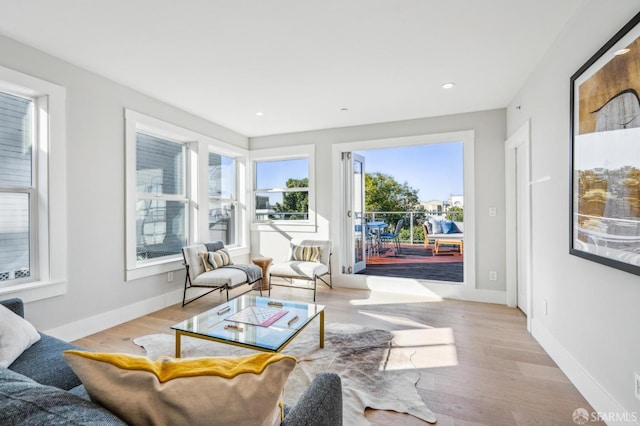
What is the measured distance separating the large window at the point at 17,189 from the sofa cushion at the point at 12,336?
3.69 feet

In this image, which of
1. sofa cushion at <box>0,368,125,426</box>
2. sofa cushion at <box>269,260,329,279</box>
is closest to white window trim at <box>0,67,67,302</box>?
sofa cushion at <box>269,260,329,279</box>

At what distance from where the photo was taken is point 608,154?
1.64m

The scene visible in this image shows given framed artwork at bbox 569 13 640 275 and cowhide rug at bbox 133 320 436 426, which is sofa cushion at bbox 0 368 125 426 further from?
framed artwork at bbox 569 13 640 275

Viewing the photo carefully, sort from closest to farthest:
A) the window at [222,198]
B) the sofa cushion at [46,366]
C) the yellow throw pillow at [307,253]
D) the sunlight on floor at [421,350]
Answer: the sofa cushion at [46,366] → the sunlight on floor at [421,350] → the yellow throw pillow at [307,253] → the window at [222,198]

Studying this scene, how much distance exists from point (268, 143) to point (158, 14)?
3.18m

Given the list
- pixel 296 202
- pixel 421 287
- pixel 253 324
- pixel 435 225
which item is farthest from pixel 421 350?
pixel 435 225

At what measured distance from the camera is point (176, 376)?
0.73 m

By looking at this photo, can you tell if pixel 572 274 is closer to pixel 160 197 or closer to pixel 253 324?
pixel 253 324

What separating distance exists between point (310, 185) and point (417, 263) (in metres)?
2.96

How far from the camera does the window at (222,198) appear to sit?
4773 mm

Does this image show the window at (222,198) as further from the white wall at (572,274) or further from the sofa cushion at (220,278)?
the white wall at (572,274)

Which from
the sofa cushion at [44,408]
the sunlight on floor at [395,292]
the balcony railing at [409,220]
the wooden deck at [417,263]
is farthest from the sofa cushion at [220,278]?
the balcony railing at [409,220]

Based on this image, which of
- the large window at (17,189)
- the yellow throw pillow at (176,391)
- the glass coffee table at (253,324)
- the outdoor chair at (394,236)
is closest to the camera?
the yellow throw pillow at (176,391)

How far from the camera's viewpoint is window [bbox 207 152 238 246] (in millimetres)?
4773
